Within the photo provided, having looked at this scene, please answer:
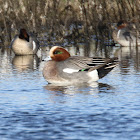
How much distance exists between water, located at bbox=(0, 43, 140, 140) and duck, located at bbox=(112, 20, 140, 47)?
8.73 meters

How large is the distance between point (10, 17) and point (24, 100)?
42.7 ft

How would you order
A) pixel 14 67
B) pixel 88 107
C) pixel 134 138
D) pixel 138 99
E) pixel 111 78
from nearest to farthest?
pixel 134 138
pixel 88 107
pixel 138 99
pixel 111 78
pixel 14 67

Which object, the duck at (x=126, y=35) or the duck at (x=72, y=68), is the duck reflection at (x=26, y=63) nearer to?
the duck at (x=72, y=68)

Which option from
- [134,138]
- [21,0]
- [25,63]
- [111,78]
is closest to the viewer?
[134,138]

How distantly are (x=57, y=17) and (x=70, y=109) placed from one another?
1407 centimetres

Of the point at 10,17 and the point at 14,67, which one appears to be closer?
the point at 14,67

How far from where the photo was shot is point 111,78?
36.2ft

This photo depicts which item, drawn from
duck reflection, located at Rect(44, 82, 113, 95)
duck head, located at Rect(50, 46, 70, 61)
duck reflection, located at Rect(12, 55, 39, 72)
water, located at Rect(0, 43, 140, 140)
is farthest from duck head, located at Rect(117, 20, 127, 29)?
duck reflection, located at Rect(44, 82, 113, 95)

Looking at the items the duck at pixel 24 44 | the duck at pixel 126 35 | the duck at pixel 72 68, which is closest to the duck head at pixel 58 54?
the duck at pixel 72 68

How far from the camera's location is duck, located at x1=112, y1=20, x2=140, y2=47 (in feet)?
67.0

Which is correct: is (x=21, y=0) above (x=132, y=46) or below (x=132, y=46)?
above

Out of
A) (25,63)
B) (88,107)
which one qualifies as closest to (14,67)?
(25,63)

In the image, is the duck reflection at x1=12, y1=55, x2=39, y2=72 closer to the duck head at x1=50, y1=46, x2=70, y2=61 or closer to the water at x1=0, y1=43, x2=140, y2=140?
the water at x1=0, y1=43, x2=140, y2=140

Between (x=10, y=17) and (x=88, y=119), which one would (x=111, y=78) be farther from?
(x=10, y=17)
